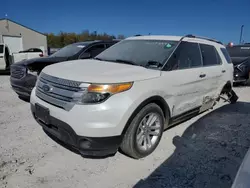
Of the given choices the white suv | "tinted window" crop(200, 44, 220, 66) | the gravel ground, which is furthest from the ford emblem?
"tinted window" crop(200, 44, 220, 66)

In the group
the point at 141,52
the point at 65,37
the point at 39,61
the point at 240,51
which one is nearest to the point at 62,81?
the point at 141,52

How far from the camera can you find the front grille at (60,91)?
246 centimetres

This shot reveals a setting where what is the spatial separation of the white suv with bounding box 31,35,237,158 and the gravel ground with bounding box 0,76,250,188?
0.90 feet

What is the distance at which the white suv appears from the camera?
2.42m

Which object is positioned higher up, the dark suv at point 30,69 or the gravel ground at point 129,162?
the dark suv at point 30,69

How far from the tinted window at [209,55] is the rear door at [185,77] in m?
0.19

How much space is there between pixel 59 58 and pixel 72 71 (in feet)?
9.58

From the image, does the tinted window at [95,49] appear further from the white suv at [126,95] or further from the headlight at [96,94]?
the headlight at [96,94]

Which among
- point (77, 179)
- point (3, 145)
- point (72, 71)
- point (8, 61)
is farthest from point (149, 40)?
point (8, 61)

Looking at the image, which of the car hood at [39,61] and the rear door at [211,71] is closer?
the rear door at [211,71]

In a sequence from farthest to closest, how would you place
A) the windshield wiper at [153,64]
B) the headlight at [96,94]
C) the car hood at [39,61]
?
1. the car hood at [39,61]
2. the windshield wiper at [153,64]
3. the headlight at [96,94]

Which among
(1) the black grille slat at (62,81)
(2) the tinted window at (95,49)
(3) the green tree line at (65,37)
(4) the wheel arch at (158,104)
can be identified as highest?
(3) the green tree line at (65,37)

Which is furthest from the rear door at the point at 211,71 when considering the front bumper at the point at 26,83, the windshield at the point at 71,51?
the front bumper at the point at 26,83

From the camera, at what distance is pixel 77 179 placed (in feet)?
8.18
